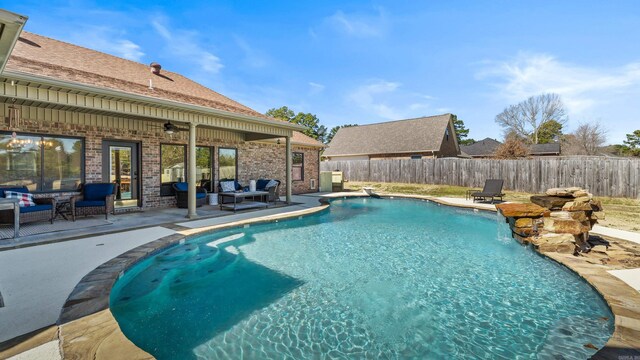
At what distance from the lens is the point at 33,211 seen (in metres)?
→ 6.14

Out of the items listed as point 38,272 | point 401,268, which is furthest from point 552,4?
point 38,272

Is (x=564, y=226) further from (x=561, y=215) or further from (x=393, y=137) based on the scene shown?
(x=393, y=137)

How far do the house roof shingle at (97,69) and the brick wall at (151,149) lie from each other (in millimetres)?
1417

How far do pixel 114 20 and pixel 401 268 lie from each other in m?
12.9

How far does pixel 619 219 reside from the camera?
821cm

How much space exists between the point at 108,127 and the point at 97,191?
186 centimetres

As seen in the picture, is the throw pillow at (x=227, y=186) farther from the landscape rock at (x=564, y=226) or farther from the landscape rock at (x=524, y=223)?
the landscape rock at (x=564, y=226)

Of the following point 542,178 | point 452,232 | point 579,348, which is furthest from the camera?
point 542,178

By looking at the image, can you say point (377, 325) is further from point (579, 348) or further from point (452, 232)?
point (452, 232)

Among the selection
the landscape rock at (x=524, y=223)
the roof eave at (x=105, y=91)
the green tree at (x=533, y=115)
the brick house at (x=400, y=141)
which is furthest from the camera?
the green tree at (x=533, y=115)

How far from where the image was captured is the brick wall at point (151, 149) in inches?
300

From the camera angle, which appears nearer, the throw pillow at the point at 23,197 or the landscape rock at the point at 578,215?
the landscape rock at the point at 578,215

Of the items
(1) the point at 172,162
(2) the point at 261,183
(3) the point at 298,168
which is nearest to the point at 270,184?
(2) the point at 261,183

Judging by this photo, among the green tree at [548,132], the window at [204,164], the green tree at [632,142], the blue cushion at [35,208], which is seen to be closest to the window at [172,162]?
the window at [204,164]
